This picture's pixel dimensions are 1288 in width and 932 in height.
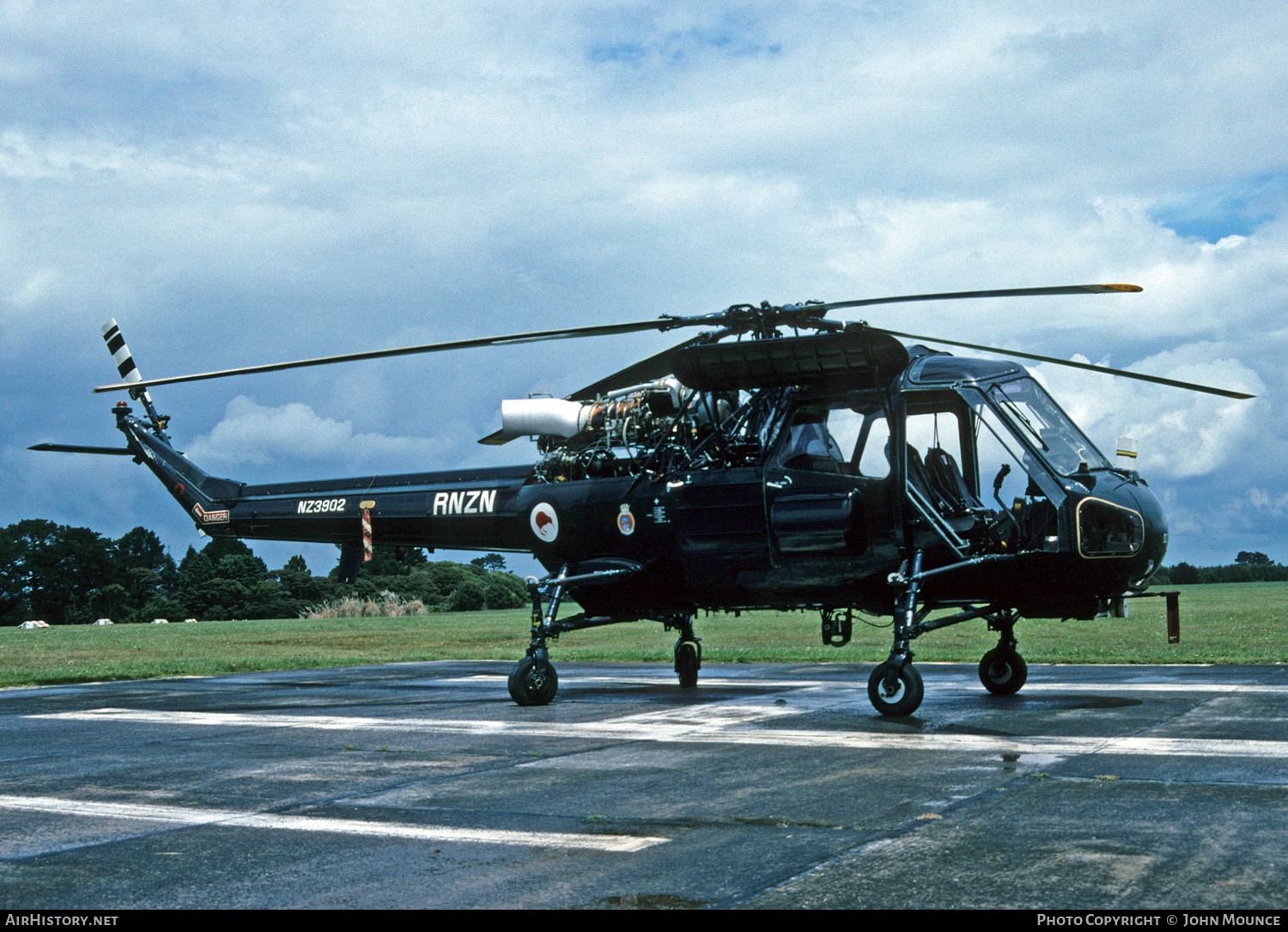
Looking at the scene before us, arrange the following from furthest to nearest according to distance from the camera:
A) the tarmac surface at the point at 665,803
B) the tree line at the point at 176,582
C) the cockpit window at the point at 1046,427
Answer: the tree line at the point at 176,582, the cockpit window at the point at 1046,427, the tarmac surface at the point at 665,803

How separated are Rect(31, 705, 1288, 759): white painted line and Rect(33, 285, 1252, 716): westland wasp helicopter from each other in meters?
1.41

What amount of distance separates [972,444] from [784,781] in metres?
5.97

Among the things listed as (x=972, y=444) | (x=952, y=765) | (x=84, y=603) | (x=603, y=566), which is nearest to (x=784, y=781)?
(x=952, y=765)

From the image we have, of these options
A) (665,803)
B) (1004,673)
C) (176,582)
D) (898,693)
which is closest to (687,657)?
(1004,673)

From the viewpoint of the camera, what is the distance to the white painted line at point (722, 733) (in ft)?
30.6

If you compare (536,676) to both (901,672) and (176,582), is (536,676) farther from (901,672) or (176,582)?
(176,582)

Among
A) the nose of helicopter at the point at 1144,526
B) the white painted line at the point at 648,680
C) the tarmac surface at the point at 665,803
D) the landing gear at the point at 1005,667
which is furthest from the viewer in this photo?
the white painted line at the point at 648,680

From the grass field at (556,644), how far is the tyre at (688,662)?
515 cm

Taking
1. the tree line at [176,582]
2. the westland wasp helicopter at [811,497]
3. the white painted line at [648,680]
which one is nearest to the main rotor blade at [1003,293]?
the westland wasp helicopter at [811,497]

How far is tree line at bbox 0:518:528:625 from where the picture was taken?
58.4 meters

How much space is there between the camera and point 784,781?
8.23 meters

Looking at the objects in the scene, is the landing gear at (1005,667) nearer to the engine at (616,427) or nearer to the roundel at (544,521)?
the engine at (616,427)

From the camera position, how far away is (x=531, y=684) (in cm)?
1393

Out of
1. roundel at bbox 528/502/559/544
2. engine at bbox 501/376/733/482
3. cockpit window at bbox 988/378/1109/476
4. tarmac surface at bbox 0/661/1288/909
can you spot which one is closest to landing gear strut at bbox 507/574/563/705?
tarmac surface at bbox 0/661/1288/909
